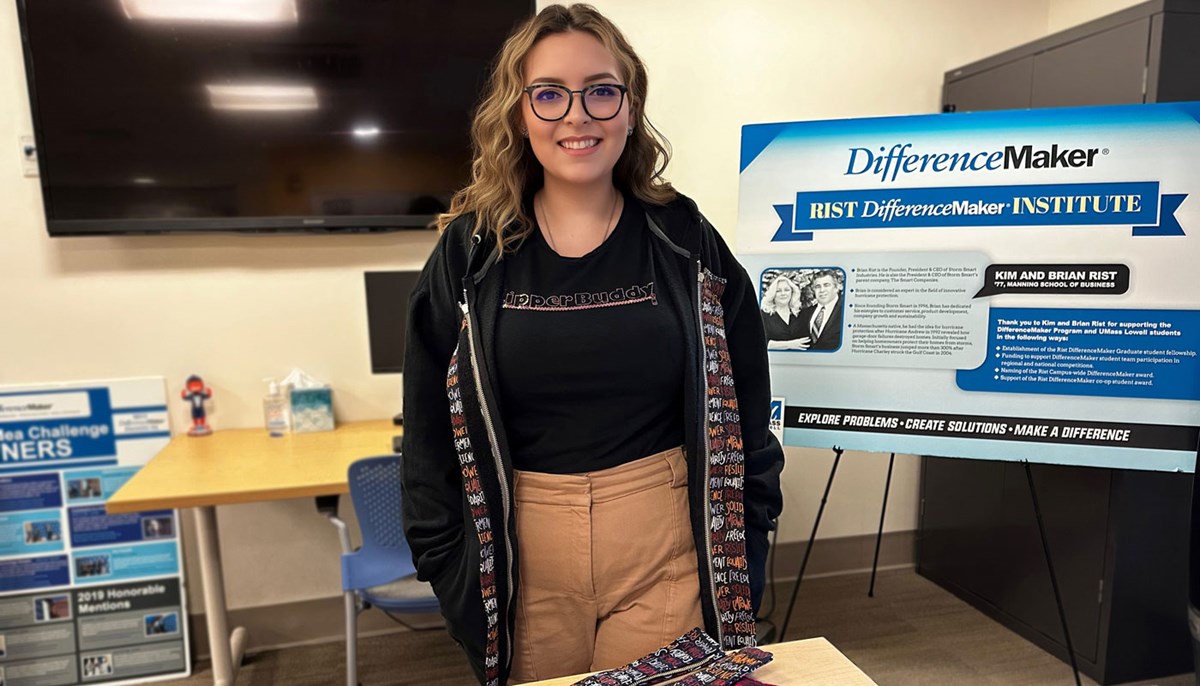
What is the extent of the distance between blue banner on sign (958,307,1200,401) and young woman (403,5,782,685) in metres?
1.00

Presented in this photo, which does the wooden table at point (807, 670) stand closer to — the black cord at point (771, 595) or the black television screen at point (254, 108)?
the black cord at point (771, 595)

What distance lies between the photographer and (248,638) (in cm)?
266

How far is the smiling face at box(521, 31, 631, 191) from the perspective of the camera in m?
1.14

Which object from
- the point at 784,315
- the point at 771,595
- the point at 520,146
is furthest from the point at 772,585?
the point at 520,146

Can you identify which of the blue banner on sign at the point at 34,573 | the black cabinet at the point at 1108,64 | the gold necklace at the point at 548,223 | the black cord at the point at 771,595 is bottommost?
the black cord at the point at 771,595

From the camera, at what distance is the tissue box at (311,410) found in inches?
99.5

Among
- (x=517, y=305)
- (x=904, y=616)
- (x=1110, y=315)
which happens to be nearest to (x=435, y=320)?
(x=517, y=305)

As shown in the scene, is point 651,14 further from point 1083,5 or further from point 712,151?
point 1083,5

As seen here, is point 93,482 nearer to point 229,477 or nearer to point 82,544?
point 82,544

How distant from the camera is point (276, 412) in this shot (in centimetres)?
251

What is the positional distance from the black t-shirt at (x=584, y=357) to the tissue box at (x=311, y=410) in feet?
5.21

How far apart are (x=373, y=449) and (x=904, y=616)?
219cm

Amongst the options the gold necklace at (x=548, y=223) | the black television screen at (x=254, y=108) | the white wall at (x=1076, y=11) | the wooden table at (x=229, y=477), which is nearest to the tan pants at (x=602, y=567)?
the gold necklace at (x=548, y=223)

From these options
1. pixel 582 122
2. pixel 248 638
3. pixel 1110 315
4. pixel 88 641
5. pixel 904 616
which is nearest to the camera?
pixel 582 122
